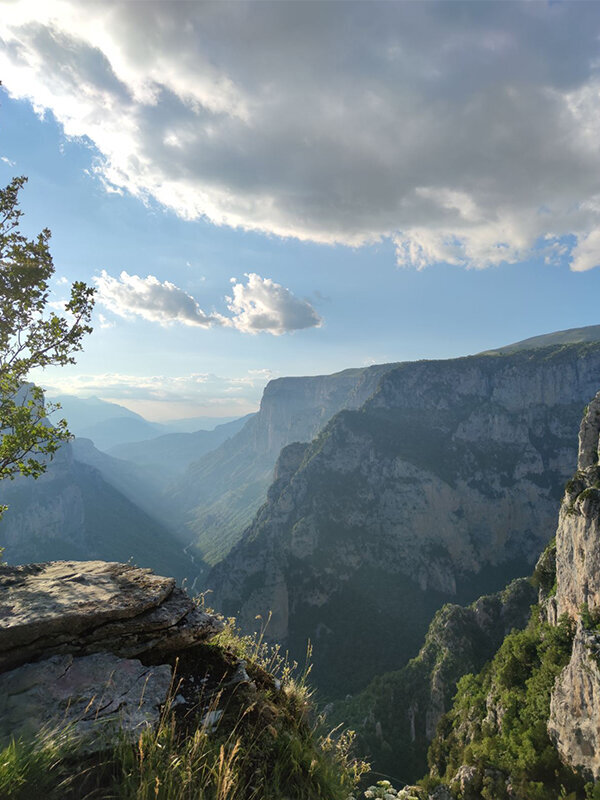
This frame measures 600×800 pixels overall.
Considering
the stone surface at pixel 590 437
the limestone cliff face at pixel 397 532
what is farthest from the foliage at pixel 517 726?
the limestone cliff face at pixel 397 532

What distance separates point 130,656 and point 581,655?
45.4m

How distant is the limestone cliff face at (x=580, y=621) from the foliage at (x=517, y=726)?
217 centimetres

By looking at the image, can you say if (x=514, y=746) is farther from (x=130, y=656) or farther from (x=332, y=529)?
(x=332, y=529)

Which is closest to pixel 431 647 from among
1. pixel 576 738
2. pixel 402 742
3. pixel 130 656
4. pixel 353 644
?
pixel 402 742

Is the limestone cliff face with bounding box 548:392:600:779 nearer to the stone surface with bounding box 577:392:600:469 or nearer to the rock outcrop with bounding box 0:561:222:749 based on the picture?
the stone surface with bounding box 577:392:600:469

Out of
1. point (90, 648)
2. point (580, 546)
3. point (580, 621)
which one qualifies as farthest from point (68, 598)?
point (580, 546)

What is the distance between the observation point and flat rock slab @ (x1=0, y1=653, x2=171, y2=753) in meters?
3.96

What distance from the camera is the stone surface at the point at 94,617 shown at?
5148 mm

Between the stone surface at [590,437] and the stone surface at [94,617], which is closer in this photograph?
the stone surface at [94,617]

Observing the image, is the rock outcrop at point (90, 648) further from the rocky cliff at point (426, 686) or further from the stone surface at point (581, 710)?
the rocky cliff at point (426, 686)

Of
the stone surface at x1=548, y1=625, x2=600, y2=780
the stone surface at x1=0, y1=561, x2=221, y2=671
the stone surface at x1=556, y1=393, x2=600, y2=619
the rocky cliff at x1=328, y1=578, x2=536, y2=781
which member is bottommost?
the rocky cliff at x1=328, y1=578, x2=536, y2=781

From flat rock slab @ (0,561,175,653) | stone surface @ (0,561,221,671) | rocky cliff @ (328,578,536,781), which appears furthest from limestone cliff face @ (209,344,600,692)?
stone surface @ (0,561,221,671)

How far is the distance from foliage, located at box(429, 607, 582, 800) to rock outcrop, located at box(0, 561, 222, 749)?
43999 millimetres

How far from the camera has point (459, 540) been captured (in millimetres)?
177500
